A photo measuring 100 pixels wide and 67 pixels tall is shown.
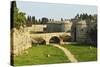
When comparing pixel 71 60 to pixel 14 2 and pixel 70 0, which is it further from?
pixel 14 2

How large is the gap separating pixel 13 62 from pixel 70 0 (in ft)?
3.28

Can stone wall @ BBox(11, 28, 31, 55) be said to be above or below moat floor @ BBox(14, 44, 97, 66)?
above

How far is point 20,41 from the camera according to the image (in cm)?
249

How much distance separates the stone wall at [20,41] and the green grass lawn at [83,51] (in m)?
0.48

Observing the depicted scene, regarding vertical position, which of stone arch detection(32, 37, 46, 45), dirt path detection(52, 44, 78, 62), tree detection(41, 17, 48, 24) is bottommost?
dirt path detection(52, 44, 78, 62)

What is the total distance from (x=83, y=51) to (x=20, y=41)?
0.81m

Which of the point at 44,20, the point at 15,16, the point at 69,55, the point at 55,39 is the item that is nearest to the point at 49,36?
the point at 55,39

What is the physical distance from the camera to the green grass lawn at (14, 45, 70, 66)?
97.5 inches

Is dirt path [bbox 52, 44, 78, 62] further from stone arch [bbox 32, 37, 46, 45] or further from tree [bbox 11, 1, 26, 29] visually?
tree [bbox 11, 1, 26, 29]

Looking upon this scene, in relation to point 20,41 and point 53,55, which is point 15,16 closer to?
point 20,41

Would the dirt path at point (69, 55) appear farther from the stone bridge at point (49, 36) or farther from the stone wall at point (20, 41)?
the stone wall at point (20, 41)

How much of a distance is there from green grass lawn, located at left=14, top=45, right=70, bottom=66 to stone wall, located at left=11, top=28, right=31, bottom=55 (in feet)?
0.19

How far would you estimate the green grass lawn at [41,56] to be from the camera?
248cm

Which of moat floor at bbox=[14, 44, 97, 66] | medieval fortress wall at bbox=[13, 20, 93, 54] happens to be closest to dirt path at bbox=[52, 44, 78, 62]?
moat floor at bbox=[14, 44, 97, 66]
